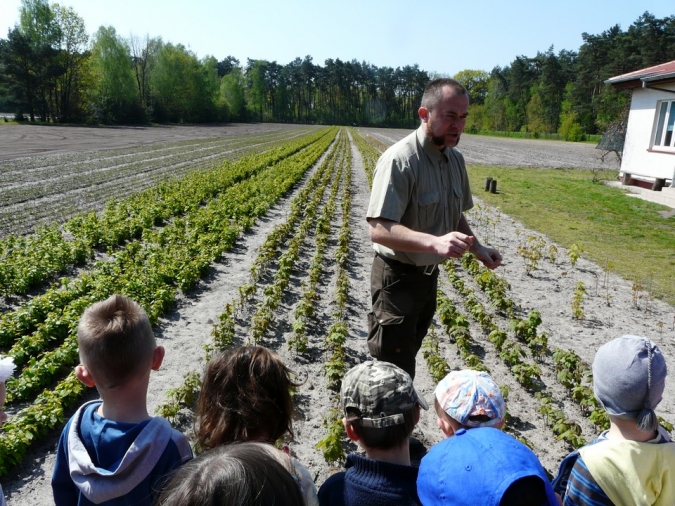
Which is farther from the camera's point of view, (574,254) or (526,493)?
(574,254)

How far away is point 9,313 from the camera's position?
5.87 metres

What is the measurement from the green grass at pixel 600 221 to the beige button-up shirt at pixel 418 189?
5.46m

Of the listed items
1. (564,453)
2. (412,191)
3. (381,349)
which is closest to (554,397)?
(564,453)

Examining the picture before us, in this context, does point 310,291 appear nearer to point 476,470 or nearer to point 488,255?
point 488,255

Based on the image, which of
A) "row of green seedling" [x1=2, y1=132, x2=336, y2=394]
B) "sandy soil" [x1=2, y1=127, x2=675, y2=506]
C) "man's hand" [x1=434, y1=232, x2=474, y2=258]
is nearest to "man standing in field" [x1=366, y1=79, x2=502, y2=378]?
"man's hand" [x1=434, y1=232, x2=474, y2=258]

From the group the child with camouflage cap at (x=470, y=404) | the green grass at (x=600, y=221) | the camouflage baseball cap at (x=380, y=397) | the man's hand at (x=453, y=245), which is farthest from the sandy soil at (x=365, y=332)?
the man's hand at (x=453, y=245)

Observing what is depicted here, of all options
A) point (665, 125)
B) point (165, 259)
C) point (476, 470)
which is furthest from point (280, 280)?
point (665, 125)

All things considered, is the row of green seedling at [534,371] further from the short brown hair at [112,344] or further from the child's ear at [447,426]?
the short brown hair at [112,344]

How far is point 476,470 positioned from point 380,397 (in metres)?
0.49

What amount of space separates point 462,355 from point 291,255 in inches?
153

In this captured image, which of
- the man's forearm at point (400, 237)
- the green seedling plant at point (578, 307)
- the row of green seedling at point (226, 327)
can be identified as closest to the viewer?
the man's forearm at point (400, 237)

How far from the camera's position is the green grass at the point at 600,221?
8.66 meters

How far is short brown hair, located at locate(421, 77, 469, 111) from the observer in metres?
2.93

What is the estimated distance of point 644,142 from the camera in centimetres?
1755
